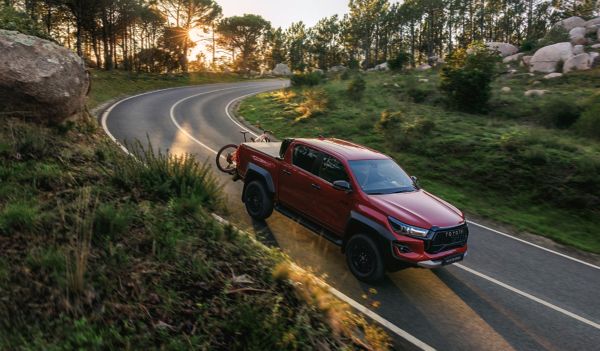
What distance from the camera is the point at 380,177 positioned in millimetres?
7676

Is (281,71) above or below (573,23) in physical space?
below

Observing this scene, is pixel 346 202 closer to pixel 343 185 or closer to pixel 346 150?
pixel 343 185

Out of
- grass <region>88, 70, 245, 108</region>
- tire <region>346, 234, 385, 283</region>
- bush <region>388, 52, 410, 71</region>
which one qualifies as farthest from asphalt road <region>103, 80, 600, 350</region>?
bush <region>388, 52, 410, 71</region>

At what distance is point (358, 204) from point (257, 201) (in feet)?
8.86

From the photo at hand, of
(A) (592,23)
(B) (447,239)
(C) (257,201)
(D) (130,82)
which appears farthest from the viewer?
(A) (592,23)

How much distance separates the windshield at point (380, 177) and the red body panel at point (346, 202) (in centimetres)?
13

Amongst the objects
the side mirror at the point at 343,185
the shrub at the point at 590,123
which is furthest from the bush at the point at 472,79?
the side mirror at the point at 343,185

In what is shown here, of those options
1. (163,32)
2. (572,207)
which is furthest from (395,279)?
(163,32)

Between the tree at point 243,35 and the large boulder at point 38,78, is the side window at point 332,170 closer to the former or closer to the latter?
the large boulder at point 38,78

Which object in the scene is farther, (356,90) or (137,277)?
(356,90)

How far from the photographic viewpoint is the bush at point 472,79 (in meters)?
21.1

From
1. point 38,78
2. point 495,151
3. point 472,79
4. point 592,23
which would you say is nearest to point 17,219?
point 38,78

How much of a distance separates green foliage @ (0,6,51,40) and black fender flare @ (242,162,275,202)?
21.5 ft

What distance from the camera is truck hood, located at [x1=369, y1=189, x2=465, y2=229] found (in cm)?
653
